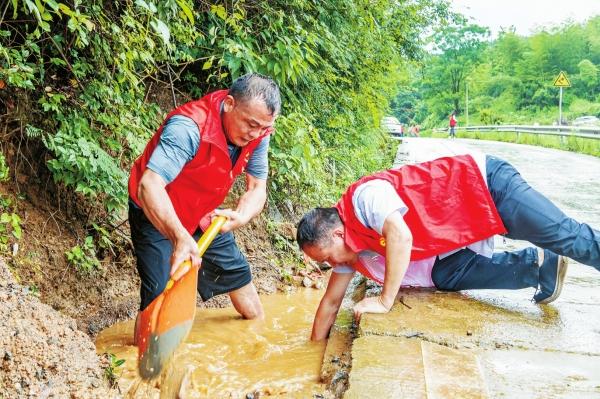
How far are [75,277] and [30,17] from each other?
174cm

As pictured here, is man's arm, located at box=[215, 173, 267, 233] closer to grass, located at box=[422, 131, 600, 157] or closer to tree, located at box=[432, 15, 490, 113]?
grass, located at box=[422, 131, 600, 157]

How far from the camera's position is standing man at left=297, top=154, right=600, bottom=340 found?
3.11 metres

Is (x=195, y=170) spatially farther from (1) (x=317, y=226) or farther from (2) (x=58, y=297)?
(2) (x=58, y=297)

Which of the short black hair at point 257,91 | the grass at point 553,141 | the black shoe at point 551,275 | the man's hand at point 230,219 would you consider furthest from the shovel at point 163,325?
the grass at point 553,141

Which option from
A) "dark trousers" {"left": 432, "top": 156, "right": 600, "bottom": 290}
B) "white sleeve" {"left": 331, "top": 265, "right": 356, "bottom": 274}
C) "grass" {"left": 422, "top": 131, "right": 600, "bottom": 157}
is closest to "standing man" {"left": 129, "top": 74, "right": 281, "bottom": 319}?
"white sleeve" {"left": 331, "top": 265, "right": 356, "bottom": 274}

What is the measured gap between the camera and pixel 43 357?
Result: 88.7 inches

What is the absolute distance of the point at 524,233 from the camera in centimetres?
327

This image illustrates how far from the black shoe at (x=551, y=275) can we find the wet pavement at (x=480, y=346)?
108 mm

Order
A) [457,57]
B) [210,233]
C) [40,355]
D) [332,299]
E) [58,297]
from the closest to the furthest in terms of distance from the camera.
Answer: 1. [40,355]
2. [210,233]
3. [332,299]
4. [58,297]
5. [457,57]

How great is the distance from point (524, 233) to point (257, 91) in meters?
1.71

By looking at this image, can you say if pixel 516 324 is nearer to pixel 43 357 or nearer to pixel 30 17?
pixel 43 357

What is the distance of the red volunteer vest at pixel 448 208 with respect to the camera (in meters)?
3.27

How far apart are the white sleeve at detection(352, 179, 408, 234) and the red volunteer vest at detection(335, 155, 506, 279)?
0.36 ft

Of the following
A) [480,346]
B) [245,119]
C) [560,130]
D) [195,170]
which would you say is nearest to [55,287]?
[195,170]
